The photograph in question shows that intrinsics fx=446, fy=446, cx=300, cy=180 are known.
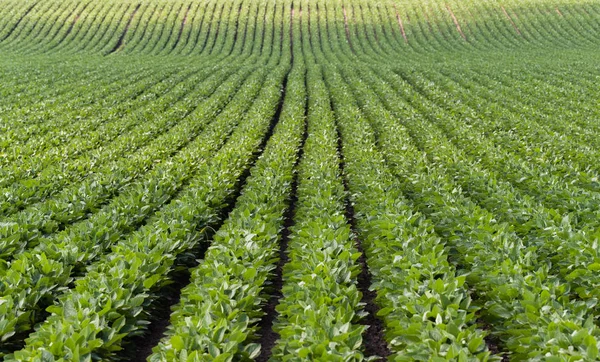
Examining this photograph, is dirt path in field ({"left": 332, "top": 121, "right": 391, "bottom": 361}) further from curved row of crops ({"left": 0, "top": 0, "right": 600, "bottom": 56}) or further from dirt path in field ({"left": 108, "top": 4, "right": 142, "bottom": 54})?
dirt path in field ({"left": 108, "top": 4, "right": 142, "bottom": 54})

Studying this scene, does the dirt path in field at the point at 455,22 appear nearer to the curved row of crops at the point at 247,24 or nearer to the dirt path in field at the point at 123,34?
the curved row of crops at the point at 247,24

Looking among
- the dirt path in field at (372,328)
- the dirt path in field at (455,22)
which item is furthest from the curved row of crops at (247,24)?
the dirt path in field at (372,328)

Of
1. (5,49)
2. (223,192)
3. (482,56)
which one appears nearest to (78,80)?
(223,192)

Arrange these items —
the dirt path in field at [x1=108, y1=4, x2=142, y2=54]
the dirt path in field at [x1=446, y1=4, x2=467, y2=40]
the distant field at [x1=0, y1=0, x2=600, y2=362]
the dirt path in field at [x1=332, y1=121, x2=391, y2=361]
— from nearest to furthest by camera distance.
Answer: the distant field at [x1=0, y1=0, x2=600, y2=362], the dirt path in field at [x1=332, y1=121, x2=391, y2=361], the dirt path in field at [x1=108, y1=4, x2=142, y2=54], the dirt path in field at [x1=446, y1=4, x2=467, y2=40]

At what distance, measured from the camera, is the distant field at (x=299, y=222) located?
13.2ft

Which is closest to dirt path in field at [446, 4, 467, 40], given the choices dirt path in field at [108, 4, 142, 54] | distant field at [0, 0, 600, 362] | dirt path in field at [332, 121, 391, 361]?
distant field at [0, 0, 600, 362]

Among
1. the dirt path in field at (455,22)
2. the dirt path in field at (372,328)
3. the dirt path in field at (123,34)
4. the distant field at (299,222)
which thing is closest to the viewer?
the distant field at (299,222)

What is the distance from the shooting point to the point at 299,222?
7.10 meters

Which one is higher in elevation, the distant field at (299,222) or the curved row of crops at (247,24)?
the curved row of crops at (247,24)

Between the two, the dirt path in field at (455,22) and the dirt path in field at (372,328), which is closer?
the dirt path in field at (372,328)

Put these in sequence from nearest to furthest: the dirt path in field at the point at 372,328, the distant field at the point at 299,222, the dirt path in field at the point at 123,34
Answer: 1. the distant field at the point at 299,222
2. the dirt path in field at the point at 372,328
3. the dirt path in field at the point at 123,34

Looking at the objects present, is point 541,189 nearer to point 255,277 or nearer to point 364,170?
point 364,170

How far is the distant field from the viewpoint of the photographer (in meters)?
4.02

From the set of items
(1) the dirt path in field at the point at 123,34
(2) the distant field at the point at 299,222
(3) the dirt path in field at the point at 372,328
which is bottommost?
(3) the dirt path in field at the point at 372,328
